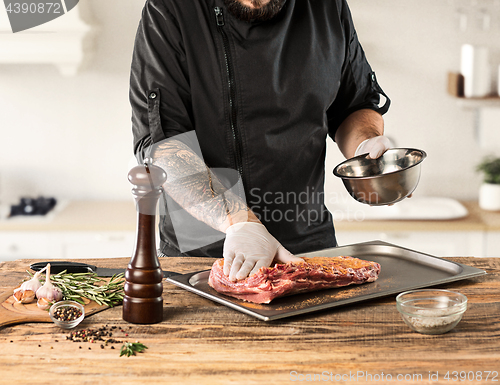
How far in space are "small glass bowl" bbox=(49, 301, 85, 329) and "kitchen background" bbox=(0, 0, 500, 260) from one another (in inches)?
100

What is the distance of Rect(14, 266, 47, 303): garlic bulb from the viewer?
3.91 feet

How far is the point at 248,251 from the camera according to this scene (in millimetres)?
1336

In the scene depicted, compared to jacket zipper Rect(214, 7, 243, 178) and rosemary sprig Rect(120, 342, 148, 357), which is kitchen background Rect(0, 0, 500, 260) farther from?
rosemary sprig Rect(120, 342, 148, 357)

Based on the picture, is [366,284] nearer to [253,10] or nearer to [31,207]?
[253,10]

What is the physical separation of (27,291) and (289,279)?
61 cm

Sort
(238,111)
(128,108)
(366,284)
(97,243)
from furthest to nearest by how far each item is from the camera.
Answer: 1. (128,108)
2. (97,243)
3. (238,111)
4. (366,284)

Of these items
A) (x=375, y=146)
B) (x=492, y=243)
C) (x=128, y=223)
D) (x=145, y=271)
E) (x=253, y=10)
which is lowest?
(x=492, y=243)

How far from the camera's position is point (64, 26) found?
9.95ft

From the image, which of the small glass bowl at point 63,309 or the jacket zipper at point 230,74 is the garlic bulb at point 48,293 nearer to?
the small glass bowl at point 63,309

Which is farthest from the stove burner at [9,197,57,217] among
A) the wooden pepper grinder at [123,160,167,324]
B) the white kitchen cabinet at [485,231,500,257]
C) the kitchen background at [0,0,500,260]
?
the white kitchen cabinet at [485,231,500,257]

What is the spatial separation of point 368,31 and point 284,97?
6.72 feet

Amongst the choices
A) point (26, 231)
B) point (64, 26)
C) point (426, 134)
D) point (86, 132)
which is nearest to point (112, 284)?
point (26, 231)

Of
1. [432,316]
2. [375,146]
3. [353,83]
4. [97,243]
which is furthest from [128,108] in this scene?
[432,316]

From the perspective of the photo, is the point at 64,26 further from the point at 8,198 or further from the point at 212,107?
the point at 212,107
